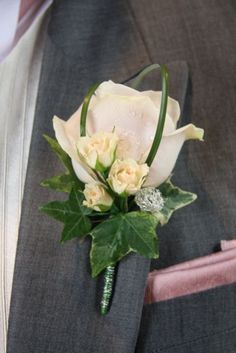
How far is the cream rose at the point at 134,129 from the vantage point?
49cm

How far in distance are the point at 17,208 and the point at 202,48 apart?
37cm

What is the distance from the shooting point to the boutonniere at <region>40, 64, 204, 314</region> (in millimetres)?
479

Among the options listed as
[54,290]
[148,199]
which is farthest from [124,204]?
[54,290]

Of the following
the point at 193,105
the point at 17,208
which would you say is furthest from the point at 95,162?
the point at 193,105

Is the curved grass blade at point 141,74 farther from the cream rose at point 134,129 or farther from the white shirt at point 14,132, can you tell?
the white shirt at point 14,132

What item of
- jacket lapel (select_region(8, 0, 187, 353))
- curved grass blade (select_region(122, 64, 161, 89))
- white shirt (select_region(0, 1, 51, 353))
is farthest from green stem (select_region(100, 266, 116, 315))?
curved grass blade (select_region(122, 64, 161, 89))

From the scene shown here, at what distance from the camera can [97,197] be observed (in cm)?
47

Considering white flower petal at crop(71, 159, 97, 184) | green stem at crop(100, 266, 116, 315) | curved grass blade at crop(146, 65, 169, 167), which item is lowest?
green stem at crop(100, 266, 116, 315)

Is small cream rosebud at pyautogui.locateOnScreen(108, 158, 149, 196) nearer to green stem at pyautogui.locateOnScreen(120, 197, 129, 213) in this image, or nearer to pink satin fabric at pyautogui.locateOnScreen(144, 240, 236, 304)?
green stem at pyautogui.locateOnScreen(120, 197, 129, 213)

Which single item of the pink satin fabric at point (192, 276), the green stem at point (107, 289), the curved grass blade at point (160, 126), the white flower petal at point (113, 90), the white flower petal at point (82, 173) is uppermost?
the white flower petal at point (113, 90)

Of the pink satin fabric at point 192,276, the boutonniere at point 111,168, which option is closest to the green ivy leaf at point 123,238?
the boutonniere at point 111,168

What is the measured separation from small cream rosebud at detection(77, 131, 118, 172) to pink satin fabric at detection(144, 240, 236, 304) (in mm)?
185

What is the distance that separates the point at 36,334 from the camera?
1.77 feet

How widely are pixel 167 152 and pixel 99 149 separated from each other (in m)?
0.09
